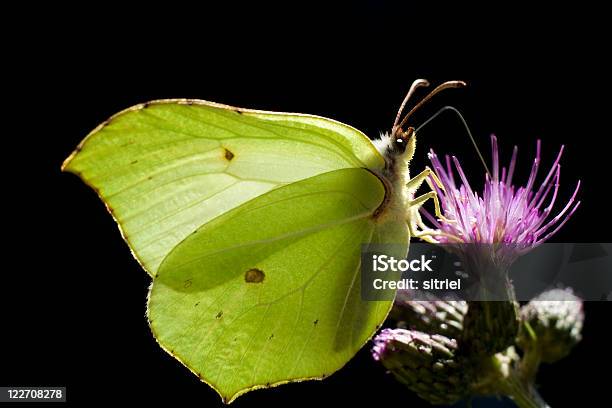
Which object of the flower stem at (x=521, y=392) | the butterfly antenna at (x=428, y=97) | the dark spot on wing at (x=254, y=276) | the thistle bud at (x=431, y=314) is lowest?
the flower stem at (x=521, y=392)

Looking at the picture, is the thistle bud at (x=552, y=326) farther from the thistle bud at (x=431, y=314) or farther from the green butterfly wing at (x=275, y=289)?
the green butterfly wing at (x=275, y=289)

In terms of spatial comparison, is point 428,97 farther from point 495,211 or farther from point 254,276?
point 254,276

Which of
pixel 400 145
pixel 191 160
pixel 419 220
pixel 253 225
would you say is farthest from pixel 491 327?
pixel 191 160

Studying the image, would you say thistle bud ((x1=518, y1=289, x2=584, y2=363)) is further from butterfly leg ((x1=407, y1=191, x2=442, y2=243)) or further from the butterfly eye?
the butterfly eye

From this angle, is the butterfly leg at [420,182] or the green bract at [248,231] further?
the butterfly leg at [420,182]

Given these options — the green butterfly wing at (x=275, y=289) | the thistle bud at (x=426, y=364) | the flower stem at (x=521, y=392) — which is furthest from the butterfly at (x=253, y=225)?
the flower stem at (x=521, y=392)

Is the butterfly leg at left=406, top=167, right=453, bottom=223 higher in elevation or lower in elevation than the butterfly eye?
lower

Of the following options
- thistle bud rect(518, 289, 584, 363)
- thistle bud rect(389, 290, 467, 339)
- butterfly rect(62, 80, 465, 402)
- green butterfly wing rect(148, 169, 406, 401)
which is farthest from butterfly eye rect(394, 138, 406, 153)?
thistle bud rect(518, 289, 584, 363)

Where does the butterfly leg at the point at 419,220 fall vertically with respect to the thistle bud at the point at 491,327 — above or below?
above
